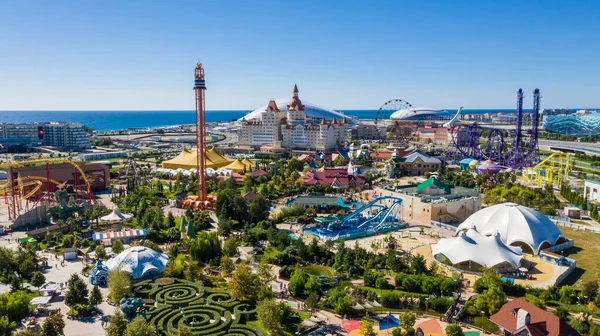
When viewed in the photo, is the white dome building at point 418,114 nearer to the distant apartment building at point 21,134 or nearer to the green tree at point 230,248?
the distant apartment building at point 21,134

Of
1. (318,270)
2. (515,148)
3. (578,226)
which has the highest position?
(515,148)

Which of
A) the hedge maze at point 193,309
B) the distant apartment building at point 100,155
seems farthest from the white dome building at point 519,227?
the distant apartment building at point 100,155

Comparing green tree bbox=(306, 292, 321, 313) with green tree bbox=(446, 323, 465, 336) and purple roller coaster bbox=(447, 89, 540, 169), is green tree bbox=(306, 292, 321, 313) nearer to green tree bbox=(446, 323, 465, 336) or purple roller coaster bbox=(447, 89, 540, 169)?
green tree bbox=(446, 323, 465, 336)

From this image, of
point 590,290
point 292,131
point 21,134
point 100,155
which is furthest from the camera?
point 21,134

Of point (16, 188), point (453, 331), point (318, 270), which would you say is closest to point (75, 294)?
point (318, 270)

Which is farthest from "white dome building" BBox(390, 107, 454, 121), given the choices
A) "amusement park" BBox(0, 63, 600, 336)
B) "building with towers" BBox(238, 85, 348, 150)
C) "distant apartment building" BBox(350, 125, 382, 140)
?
"amusement park" BBox(0, 63, 600, 336)

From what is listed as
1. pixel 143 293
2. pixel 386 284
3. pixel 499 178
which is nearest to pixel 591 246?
pixel 386 284

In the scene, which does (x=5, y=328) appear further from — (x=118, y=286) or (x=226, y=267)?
(x=226, y=267)
